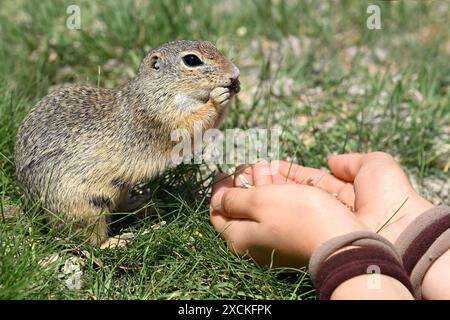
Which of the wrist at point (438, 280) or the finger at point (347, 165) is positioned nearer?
the wrist at point (438, 280)

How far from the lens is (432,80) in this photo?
4.79 metres

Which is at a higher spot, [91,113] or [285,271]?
[91,113]

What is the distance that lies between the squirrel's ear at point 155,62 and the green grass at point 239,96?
0.54 meters

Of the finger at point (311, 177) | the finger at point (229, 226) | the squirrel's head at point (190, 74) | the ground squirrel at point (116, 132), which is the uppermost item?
the squirrel's head at point (190, 74)

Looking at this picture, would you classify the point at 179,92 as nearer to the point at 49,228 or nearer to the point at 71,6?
the point at 49,228

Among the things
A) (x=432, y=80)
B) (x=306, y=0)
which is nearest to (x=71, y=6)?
(x=306, y=0)

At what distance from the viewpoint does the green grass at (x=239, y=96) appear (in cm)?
298

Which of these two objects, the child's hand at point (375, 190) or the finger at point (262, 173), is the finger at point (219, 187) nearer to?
the finger at point (262, 173)

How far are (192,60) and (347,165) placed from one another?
35.1 inches

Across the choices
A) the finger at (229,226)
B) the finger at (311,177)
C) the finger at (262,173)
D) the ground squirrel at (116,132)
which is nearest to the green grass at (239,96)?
the finger at (229,226)

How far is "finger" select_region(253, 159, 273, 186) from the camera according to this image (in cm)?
339

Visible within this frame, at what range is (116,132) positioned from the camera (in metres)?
3.42
